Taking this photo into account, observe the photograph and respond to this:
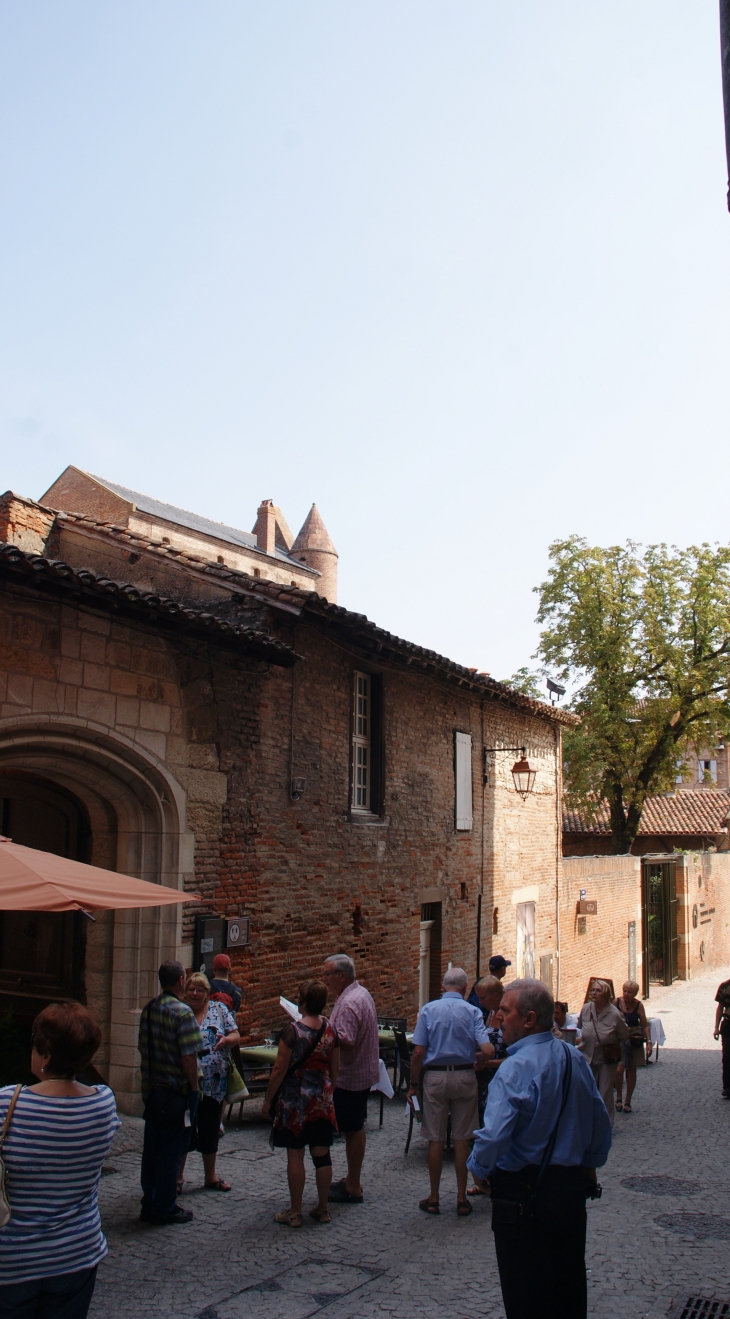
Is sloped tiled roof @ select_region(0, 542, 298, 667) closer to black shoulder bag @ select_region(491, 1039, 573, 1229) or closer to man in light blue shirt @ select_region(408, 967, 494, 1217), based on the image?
man in light blue shirt @ select_region(408, 967, 494, 1217)

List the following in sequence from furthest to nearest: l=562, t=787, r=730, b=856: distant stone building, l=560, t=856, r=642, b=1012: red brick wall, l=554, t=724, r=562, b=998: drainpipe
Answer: l=562, t=787, r=730, b=856: distant stone building, l=560, t=856, r=642, b=1012: red brick wall, l=554, t=724, r=562, b=998: drainpipe

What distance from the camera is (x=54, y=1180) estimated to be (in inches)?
130

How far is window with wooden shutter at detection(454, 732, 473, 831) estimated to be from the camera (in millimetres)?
15719

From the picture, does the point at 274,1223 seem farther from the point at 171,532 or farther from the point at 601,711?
the point at 171,532

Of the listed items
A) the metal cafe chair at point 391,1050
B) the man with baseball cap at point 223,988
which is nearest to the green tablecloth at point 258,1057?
the metal cafe chair at point 391,1050

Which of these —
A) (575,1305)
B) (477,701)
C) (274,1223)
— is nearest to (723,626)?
(477,701)

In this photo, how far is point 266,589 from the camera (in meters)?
11.1

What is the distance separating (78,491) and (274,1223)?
26.2 m

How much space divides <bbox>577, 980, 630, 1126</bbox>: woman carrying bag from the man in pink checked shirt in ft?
11.8

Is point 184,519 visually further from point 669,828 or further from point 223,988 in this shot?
point 223,988

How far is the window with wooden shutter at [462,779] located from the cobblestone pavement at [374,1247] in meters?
7.21

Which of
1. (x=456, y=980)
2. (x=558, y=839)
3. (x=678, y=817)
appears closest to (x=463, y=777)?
(x=558, y=839)

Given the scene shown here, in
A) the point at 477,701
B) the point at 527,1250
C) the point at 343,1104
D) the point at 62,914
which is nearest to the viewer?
the point at 527,1250

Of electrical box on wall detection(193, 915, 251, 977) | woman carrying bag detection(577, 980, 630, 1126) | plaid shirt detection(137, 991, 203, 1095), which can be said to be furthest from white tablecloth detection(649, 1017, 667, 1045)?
plaid shirt detection(137, 991, 203, 1095)
